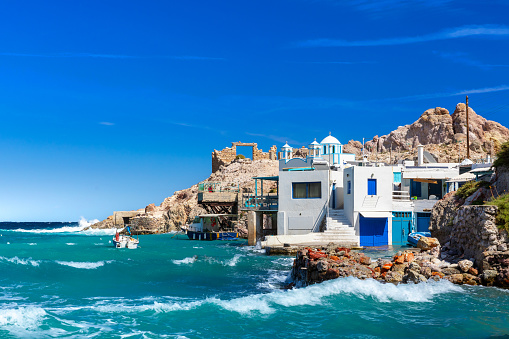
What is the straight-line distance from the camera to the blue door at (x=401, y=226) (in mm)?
39469

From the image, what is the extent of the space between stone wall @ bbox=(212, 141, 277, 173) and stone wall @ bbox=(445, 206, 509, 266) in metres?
81.5

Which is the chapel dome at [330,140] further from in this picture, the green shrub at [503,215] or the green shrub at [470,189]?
the green shrub at [503,215]

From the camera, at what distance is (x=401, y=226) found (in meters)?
39.8

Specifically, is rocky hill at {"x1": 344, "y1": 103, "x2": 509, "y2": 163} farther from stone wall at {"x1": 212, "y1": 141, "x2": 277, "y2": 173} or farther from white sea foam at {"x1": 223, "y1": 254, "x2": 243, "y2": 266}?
white sea foam at {"x1": 223, "y1": 254, "x2": 243, "y2": 266}

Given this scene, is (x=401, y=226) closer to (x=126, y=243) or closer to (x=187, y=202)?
(x=126, y=243)

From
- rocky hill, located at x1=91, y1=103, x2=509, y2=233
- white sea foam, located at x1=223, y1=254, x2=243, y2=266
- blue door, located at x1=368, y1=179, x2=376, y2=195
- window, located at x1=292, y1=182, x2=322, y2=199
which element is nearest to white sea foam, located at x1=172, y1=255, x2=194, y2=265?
white sea foam, located at x1=223, y1=254, x2=243, y2=266

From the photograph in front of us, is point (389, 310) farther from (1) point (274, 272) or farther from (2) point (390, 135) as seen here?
(2) point (390, 135)

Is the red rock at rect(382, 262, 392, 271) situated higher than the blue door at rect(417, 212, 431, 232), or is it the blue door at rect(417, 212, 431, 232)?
the blue door at rect(417, 212, 431, 232)

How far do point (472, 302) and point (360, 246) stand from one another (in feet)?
65.7

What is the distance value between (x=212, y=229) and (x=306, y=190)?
22274mm

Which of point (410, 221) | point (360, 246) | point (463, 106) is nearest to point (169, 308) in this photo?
point (360, 246)

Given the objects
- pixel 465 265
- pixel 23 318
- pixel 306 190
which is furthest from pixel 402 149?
pixel 23 318

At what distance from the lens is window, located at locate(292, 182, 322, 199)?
131 feet

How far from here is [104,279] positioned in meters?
24.7
